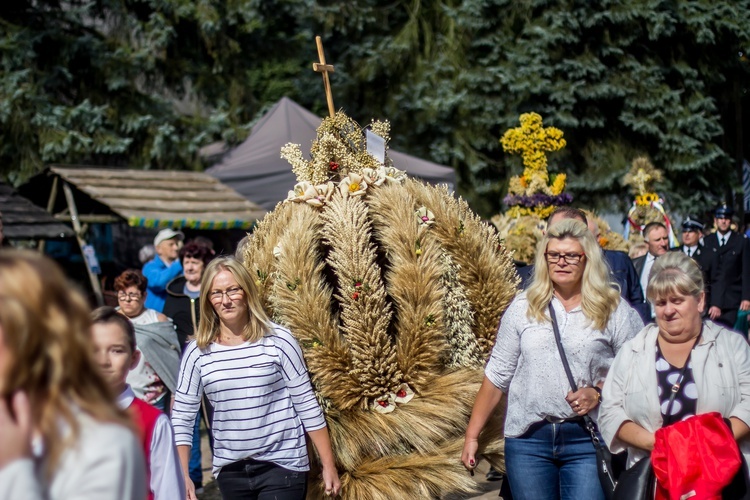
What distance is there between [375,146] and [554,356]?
6.44 feet

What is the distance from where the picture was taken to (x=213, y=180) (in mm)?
12641

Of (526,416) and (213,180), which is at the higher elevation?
(213,180)

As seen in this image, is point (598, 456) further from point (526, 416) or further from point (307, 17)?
point (307, 17)

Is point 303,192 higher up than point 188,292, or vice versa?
point 303,192

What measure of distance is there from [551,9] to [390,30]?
11.7ft

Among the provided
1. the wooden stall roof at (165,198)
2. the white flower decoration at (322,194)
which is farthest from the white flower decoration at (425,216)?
the wooden stall roof at (165,198)

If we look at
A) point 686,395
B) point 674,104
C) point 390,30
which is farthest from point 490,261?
point 390,30

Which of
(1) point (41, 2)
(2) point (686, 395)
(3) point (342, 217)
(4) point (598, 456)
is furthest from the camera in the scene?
(1) point (41, 2)

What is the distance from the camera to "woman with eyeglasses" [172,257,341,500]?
4324mm

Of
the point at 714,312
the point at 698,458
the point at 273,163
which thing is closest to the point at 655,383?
the point at 698,458

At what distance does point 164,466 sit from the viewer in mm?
3287

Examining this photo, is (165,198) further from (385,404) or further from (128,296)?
(385,404)

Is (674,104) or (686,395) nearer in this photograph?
(686,395)

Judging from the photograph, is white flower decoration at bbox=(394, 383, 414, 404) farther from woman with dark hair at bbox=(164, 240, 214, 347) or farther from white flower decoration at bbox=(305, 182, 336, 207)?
woman with dark hair at bbox=(164, 240, 214, 347)
